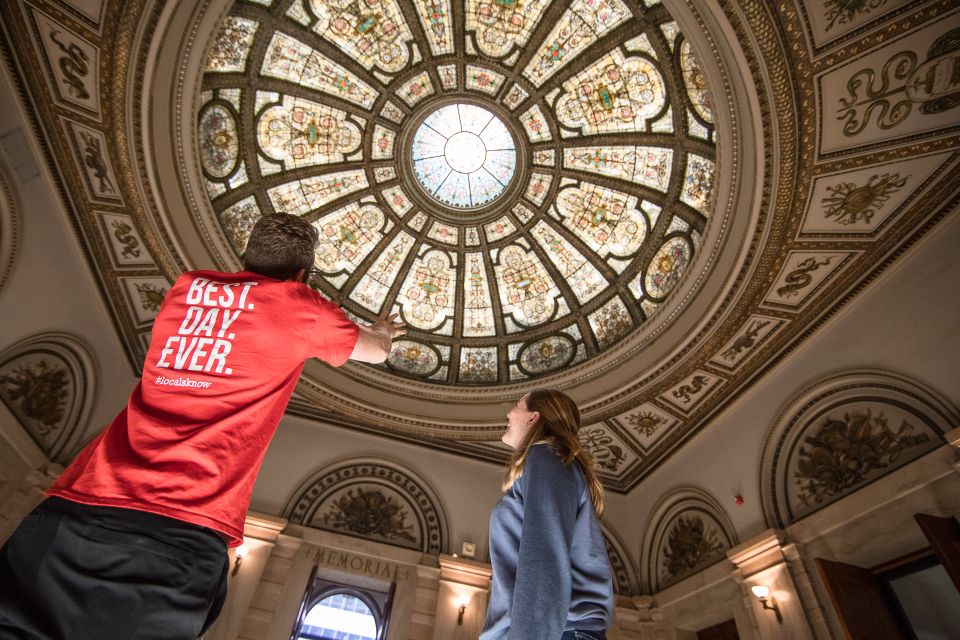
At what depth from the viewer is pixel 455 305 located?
1319 cm

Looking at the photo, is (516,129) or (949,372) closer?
(949,372)

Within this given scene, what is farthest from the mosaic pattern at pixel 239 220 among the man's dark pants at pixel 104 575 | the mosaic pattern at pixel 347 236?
the man's dark pants at pixel 104 575

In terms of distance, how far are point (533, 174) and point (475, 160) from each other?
4.82 feet

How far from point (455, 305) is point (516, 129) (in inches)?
180

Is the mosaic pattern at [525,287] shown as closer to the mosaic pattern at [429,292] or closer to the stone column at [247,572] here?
the mosaic pattern at [429,292]

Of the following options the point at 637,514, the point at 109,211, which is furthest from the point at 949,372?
the point at 109,211

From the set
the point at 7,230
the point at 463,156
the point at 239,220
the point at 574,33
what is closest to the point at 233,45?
the point at 239,220

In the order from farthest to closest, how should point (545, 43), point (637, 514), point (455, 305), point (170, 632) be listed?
point (455, 305) < point (637, 514) < point (545, 43) < point (170, 632)

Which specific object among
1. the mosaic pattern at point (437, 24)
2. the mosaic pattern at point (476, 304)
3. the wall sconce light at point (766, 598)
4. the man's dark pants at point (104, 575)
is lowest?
the man's dark pants at point (104, 575)

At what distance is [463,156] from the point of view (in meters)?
12.2

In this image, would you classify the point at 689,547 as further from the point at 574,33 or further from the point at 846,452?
the point at 574,33

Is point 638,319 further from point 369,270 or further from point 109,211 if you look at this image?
point 109,211

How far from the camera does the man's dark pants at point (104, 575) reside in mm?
1280

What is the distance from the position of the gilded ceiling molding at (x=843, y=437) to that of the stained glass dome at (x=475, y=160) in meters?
3.28
